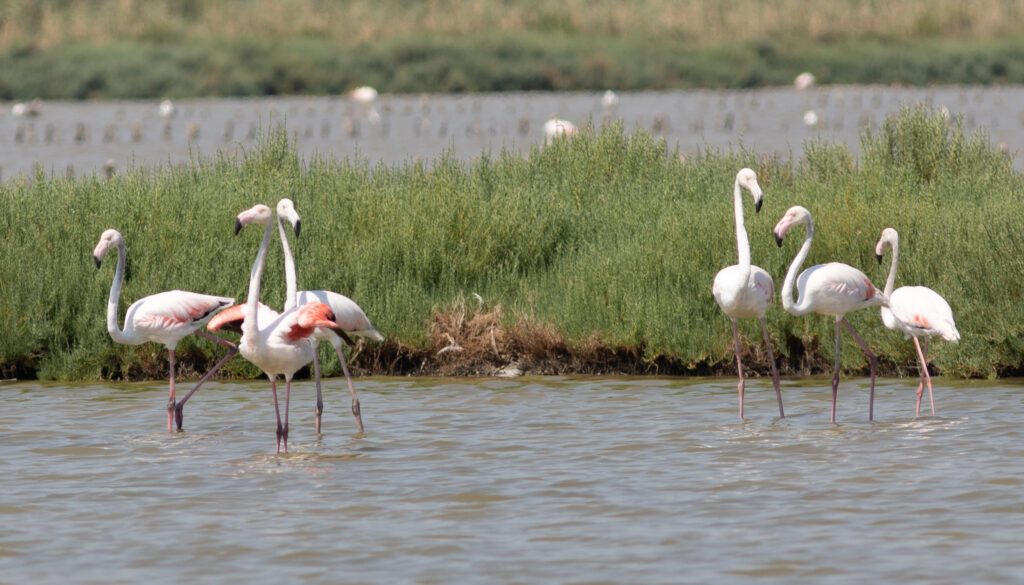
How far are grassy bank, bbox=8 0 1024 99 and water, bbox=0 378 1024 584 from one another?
36.7 m

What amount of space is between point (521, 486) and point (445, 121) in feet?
105

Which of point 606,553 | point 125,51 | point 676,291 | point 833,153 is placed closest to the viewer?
point 606,553

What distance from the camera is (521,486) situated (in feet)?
28.1

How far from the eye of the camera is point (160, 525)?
7.87 meters

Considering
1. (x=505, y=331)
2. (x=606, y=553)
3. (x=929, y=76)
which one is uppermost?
(x=929, y=76)

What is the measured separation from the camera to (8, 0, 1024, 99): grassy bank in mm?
47406

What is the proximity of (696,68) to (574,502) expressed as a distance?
40930 mm

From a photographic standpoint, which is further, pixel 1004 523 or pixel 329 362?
pixel 329 362

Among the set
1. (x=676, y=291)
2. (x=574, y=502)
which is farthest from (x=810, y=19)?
(x=574, y=502)

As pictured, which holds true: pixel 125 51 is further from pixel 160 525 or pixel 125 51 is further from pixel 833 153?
pixel 160 525

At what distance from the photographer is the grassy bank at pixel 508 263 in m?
11.9

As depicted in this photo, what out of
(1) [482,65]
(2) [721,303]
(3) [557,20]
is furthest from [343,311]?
(3) [557,20]

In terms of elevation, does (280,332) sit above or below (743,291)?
below

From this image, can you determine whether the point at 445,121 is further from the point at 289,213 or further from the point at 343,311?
the point at 289,213
